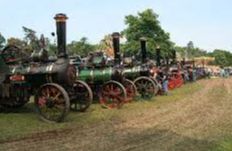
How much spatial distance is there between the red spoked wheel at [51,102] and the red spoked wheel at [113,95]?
413 cm

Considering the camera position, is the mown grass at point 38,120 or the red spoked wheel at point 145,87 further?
the red spoked wheel at point 145,87

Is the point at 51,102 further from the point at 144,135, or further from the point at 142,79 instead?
the point at 142,79

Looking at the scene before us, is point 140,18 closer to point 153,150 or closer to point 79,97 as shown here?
point 79,97

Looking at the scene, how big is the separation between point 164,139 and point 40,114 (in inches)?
149

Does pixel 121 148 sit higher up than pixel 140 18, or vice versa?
pixel 140 18

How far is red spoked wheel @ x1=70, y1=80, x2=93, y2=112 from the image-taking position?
14.6 m

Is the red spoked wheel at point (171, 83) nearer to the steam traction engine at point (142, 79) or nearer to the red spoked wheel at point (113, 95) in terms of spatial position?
the steam traction engine at point (142, 79)

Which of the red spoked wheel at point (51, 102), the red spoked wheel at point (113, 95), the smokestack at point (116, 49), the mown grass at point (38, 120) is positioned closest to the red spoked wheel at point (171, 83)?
the smokestack at point (116, 49)

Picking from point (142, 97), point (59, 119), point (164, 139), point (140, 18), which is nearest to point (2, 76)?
point (59, 119)

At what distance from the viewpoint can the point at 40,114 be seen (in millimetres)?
12328

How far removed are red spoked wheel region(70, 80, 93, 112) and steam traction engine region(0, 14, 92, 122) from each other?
217 mm

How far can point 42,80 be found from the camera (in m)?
13.0

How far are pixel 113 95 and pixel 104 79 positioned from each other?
710mm

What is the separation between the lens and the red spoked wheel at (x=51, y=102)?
11969mm
